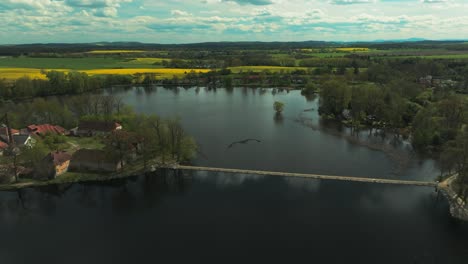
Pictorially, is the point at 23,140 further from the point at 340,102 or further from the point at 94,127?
the point at 340,102

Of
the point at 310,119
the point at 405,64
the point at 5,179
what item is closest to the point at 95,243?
the point at 5,179

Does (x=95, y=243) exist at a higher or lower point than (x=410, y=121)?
lower

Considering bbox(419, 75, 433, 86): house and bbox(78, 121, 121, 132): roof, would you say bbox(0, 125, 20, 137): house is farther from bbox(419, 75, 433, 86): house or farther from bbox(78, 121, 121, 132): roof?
bbox(419, 75, 433, 86): house

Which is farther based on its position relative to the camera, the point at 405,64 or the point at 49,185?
the point at 405,64

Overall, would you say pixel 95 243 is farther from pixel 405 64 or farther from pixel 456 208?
pixel 405 64

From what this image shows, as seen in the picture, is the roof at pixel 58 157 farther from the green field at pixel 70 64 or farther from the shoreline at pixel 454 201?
the green field at pixel 70 64
